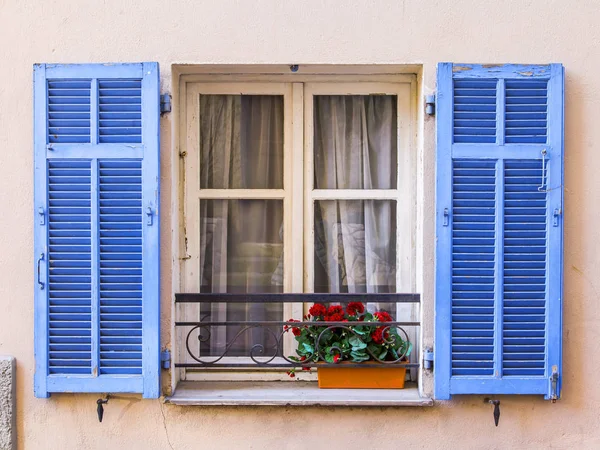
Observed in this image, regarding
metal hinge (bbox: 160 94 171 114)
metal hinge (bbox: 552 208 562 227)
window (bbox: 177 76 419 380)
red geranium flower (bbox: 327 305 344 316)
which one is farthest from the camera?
→ window (bbox: 177 76 419 380)

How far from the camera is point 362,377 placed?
3.67 metres

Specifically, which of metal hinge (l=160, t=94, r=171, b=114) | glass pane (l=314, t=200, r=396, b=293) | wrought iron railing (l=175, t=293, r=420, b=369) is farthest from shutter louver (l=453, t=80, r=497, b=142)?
metal hinge (l=160, t=94, r=171, b=114)

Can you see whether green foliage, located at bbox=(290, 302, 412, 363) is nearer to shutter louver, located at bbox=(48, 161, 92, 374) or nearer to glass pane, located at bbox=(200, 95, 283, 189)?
glass pane, located at bbox=(200, 95, 283, 189)

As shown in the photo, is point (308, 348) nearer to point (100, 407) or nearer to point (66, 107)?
point (100, 407)

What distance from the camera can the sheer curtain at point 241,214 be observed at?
3889 millimetres

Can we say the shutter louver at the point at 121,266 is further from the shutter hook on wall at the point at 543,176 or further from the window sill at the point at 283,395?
the shutter hook on wall at the point at 543,176

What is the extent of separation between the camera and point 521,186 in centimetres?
349

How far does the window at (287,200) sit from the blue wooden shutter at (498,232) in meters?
0.42

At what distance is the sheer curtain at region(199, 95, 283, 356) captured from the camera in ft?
12.8

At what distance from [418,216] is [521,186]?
1.86 feet

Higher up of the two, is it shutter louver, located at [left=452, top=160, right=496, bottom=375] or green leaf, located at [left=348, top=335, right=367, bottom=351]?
shutter louver, located at [left=452, top=160, right=496, bottom=375]

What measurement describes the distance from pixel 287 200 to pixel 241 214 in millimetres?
285
